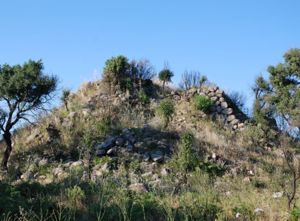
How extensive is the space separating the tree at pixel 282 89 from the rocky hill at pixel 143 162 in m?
1.75

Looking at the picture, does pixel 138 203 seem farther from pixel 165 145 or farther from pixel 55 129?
pixel 55 129

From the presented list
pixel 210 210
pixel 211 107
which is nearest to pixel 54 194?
pixel 210 210

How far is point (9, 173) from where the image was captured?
11.8 m

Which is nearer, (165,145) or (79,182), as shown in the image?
(79,182)

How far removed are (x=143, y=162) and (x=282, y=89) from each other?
1117cm

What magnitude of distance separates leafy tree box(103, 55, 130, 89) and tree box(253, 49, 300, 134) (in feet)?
17.8

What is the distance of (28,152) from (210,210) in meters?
7.76

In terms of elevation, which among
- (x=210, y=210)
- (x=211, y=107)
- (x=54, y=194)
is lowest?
(x=210, y=210)

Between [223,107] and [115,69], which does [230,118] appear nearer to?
[223,107]

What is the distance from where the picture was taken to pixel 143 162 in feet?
41.1

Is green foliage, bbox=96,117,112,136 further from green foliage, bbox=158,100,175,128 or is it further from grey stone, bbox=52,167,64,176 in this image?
grey stone, bbox=52,167,64,176

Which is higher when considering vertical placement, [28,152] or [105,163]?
[28,152]

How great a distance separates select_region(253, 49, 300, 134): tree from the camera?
65.0 feet

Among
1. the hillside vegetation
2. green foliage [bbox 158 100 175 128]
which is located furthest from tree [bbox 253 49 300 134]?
green foliage [bbox 158 100 175 128]
